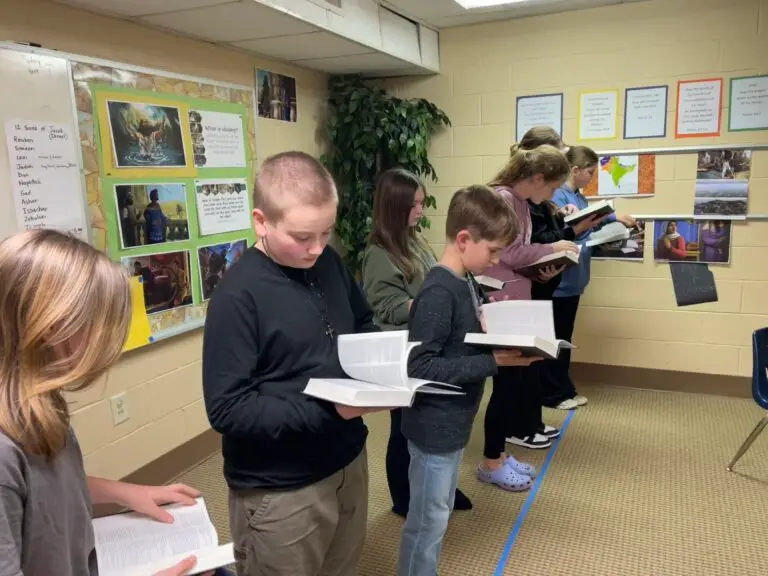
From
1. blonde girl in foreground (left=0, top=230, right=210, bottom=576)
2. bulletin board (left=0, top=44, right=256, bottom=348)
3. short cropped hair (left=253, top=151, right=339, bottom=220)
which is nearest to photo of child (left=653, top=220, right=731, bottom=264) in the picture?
bulletin board (left=0, top=44, right=256, bottom=348)

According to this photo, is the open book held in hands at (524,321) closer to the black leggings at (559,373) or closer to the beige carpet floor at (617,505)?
the beige carpet floor at (617,505)

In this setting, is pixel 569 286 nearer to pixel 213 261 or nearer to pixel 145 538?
pixel 213 261

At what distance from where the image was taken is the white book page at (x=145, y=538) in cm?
91

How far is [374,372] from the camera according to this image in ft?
3.87

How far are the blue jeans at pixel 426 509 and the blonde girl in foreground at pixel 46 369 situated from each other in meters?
0.96

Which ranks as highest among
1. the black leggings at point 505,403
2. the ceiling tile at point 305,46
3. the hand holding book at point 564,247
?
the ceiling tile at point 305,46

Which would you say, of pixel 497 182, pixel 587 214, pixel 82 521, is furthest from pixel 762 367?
pixel 82 521

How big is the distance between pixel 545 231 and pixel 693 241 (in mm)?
1239

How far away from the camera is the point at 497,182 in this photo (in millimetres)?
2566

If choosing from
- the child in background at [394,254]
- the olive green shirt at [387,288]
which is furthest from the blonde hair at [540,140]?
the olive green shirt at [387,288]

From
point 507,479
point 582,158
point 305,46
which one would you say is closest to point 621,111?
point 582,158

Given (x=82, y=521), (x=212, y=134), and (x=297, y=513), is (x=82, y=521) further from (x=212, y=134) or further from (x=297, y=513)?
(x=212, y=134)

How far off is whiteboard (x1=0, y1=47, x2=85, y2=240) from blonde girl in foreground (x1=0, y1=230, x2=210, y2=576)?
4.41 feet

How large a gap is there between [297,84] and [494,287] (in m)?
1.86
